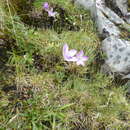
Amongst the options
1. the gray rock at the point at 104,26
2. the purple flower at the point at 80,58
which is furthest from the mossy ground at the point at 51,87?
the gray rock at the point at 104,26

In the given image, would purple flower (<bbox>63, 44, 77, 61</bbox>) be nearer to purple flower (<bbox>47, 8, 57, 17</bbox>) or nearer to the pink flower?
the pink flower

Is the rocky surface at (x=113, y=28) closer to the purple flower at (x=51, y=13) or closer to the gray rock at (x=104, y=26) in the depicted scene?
the gray rock at (x=104, y=26)

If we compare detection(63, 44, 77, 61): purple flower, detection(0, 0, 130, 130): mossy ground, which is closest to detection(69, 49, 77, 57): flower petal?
A: detection(63, 44, 77, 61): purple flower

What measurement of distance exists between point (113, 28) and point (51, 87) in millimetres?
1064

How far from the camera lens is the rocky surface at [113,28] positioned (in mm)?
2213

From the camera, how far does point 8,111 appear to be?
5.12ft

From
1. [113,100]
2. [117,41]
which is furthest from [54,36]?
[113,100]

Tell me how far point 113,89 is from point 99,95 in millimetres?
194

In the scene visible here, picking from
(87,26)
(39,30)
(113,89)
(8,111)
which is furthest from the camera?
(87,26)

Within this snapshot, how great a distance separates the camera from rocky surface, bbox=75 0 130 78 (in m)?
2.21

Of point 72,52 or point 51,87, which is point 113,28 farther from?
point 51,87

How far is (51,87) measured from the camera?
5.90ft

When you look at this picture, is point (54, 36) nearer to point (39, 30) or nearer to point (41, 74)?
point (39, 30)

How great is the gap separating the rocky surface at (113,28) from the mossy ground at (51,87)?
0.37ft
